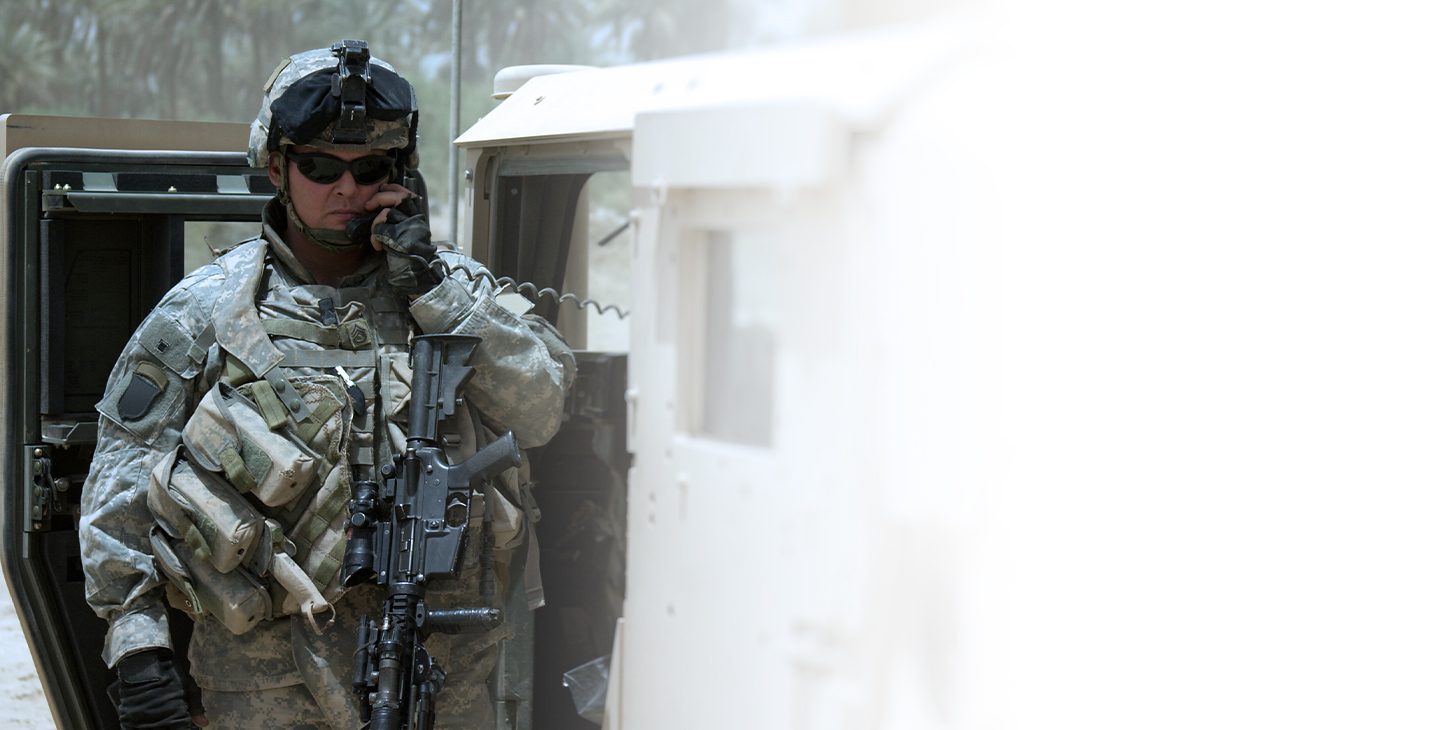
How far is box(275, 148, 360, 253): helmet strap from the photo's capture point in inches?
104

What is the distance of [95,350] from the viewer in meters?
3.21

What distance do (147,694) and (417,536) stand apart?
577 mm

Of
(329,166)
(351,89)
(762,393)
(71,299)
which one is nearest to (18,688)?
(71,299)

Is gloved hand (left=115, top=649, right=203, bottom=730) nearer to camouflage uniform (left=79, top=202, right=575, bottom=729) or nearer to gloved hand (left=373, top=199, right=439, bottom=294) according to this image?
camouflage uniform (left=79, top=202, right=575, bottom=729)

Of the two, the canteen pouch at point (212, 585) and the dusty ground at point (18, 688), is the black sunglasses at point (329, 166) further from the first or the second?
the dusty ground at point (18, 688)

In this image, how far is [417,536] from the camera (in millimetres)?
2414

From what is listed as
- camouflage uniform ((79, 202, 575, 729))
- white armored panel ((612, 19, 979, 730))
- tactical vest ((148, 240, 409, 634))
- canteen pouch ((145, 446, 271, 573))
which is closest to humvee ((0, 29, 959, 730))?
white armored panel ((612, 19, 979, 730))

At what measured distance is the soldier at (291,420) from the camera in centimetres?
247

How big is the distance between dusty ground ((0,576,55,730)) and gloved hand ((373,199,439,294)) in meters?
2.59

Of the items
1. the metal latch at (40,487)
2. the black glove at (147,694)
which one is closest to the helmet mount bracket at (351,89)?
the black glove at (147,694)

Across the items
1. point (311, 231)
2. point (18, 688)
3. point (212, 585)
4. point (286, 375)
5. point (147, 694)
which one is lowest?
point (18, 688)

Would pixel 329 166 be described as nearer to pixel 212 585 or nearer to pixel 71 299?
pixel 212 585

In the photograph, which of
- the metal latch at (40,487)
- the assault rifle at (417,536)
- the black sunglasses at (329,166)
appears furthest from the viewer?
the metal latch at (40,487)

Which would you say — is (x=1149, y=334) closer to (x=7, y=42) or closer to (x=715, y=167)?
(x=715, y=167)
